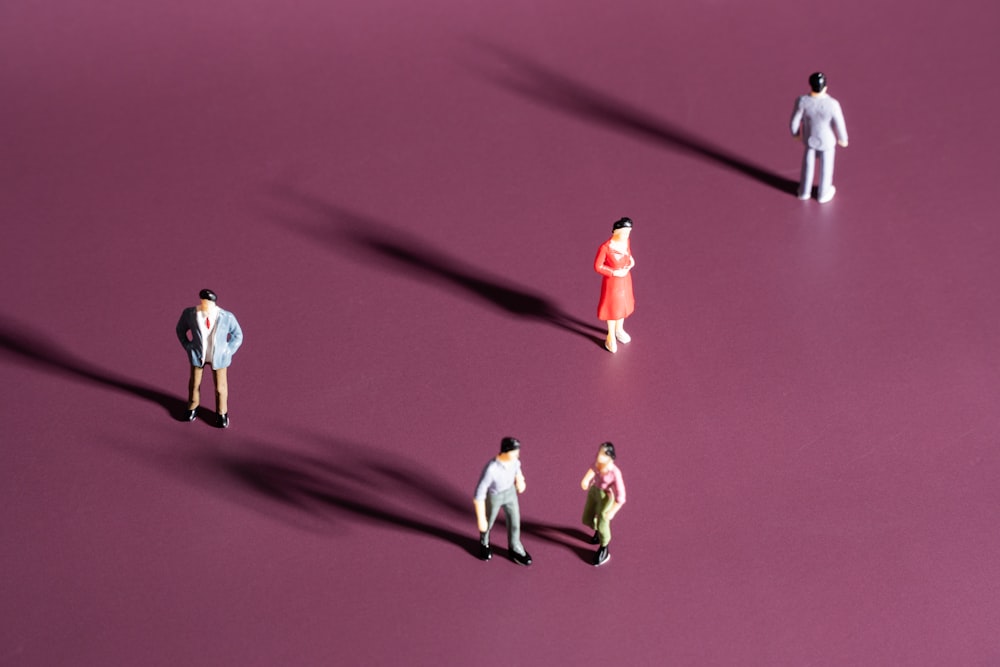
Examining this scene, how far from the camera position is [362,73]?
17609 mm

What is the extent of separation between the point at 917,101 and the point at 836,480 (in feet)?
17.7

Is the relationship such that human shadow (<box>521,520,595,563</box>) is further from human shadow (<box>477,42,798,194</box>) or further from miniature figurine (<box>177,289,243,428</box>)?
human shadow (<box>477,42,798,194</box>)

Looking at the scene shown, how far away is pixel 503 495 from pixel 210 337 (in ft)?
9.39

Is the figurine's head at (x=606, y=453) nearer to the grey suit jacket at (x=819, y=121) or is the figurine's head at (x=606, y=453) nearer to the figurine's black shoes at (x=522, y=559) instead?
the figurine's black shoes at (x=522, y=559)

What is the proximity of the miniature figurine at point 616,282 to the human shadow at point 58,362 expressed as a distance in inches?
149

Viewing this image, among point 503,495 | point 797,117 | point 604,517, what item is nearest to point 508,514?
point 503,495

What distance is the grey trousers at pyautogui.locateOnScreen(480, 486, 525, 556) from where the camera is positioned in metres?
12.1

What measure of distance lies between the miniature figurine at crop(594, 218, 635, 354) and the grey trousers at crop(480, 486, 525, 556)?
220cm

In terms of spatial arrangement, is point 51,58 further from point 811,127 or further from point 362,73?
point 811,127

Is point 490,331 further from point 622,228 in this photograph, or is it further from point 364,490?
point 364,490

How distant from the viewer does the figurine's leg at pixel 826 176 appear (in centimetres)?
1538

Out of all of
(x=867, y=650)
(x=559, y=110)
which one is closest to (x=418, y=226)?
(x=559, y=110)

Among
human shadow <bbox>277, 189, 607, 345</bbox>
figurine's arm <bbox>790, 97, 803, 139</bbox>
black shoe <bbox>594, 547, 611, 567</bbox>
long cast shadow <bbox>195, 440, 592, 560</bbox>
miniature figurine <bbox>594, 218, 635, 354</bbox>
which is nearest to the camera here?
black shoe <bbox>594, 547, 611, 567</bbox>

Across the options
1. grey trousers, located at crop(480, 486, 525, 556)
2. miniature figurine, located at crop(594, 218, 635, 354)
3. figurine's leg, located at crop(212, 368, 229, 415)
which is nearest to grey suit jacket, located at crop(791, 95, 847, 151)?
miniature figurine, located at crop(594, 218, 635, 354)
